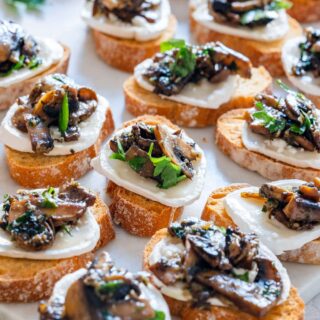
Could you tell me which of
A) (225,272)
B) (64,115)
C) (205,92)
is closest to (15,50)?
(64,115)

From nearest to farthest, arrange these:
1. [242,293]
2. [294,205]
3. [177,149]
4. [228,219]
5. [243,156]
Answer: [242,293] < [294,205] < [228,219] < [177,149] < [243,156]

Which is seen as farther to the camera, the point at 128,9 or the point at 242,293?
the point at 128,9

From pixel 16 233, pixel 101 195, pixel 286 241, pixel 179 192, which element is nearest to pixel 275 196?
pixel 286 241

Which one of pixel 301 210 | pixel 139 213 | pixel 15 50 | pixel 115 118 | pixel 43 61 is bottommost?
pixel 115 118

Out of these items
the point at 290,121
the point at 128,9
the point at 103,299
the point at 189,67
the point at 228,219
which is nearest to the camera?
the point at 103,299

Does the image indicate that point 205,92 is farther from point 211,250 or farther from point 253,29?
point 211,250

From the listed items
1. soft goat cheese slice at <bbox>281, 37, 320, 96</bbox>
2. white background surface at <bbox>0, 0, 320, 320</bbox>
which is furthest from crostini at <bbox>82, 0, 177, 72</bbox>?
soft goat cheese slice at <bbox>281, 37, 320, 96</bbox>
